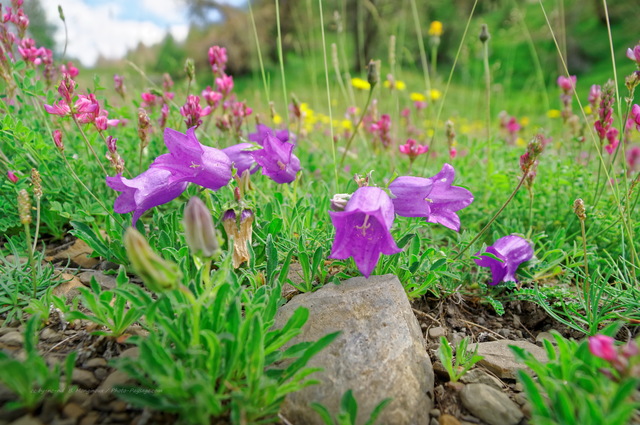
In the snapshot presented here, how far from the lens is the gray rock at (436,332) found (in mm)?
1899

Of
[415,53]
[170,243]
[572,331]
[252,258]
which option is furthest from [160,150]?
[415,53]

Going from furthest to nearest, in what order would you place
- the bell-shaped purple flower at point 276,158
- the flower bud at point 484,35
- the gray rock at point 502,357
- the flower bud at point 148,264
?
the flower bud at point 484,35, the bell-shaped purple flower at point 276,158, the gray rock at point 502,357, the flower bud at point 148,264

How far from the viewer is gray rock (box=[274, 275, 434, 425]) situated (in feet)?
4.60

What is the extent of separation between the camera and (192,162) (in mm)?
1830

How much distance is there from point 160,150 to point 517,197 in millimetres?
2405

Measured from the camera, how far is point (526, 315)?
2164mm

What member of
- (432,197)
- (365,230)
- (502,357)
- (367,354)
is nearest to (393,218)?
(365,230)

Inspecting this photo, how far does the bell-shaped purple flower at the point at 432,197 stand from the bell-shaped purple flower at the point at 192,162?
0.73 meters

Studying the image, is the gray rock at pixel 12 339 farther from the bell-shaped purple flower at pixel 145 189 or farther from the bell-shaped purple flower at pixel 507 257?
the bell-shaped purple flower at pixel 507 257

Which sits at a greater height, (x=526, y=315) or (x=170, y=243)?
(x=170, y=243)

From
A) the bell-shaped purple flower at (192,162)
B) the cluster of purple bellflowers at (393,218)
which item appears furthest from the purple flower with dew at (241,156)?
the cluster of purple bellflowers at (393,218)

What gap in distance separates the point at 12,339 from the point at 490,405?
1.67 m

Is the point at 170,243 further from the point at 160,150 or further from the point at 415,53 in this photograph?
the point at 415,53

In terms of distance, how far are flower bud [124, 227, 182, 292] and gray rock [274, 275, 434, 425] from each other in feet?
1.84
